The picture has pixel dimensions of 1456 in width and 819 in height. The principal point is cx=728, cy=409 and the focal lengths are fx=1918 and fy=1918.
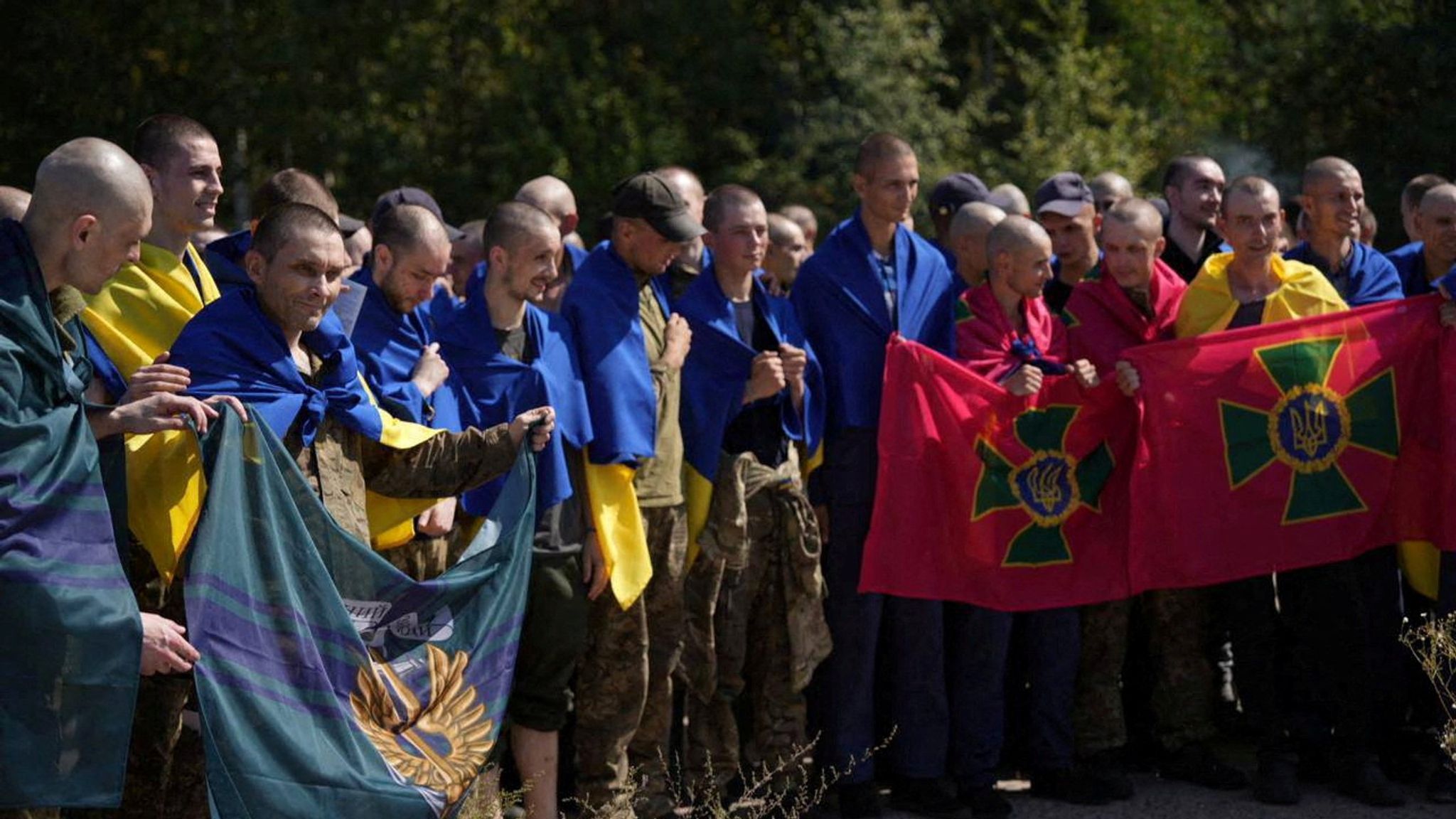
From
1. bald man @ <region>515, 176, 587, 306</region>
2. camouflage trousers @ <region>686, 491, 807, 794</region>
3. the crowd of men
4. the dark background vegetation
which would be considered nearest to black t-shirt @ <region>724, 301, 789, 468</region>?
the crowd of men

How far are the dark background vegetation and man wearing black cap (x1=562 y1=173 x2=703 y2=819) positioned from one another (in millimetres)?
12521

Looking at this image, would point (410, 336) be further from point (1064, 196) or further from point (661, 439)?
point (1064, 196)

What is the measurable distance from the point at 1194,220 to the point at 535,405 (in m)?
3.47

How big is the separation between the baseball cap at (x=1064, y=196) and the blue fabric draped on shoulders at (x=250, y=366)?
4.05 metres

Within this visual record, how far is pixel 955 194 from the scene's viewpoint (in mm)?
9062

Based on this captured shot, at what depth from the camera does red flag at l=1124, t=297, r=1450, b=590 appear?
7574 mm

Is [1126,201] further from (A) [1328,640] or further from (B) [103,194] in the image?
(B) [103,194]

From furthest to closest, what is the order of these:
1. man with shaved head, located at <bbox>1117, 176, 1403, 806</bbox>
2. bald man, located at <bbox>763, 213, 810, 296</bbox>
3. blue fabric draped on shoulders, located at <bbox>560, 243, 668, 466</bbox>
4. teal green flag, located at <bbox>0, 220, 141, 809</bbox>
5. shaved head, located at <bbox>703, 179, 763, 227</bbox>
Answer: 1. bald man, located at <bbox>763, 213, 810, 296</bbox>
2. man with shaved head, located at <bbox>1117, 176, 1403, 806</bbox>
3. shaved head, located at <bbox>703, 179, 763, 227</bbox>
4. blue fabric draped on shoulders, located at <bbox>560, 243, 668, 466</bbox>
5. teal green flag, located at <bbox>0, 220, 141, 809</bbox>

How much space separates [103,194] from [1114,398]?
4.32m

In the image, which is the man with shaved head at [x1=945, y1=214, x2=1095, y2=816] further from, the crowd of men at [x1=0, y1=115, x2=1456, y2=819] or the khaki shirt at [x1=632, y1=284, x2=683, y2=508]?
the khaki shirt at [x1=632, y1=284, x2=683, y2=508]

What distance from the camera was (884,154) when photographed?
7531 mm

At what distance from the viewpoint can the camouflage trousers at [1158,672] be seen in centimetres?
773

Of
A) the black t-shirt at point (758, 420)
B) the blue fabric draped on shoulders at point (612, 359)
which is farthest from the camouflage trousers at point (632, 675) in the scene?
the black t-shirt at point (758, 420)

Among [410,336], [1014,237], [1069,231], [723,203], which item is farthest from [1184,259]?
[410,336]
